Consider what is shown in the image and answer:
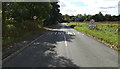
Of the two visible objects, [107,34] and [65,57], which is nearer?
[65,57]

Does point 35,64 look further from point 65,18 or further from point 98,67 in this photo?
point 65,18

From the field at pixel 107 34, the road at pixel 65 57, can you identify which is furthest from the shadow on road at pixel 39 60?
the field at pixel 107 34

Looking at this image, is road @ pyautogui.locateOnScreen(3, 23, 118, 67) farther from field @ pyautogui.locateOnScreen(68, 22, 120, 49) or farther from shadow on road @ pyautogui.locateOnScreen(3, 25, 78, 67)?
field @ pyautogui.locateOnScreen(68, 22, 120, 49)

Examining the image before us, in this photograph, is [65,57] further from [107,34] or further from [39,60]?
[107,34]

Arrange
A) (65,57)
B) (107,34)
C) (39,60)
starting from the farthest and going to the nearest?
1. (107,34)
2. (65,57)
3. (39,60)

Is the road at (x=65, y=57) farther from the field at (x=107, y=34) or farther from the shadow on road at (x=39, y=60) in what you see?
the field at (x=107, y=34)

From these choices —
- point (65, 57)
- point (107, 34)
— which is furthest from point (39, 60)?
point (107, 34)

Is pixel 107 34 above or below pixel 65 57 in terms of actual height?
above

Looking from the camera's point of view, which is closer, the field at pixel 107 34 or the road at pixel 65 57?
the road at pixel 65 57

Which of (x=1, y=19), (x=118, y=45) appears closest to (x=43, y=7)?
(x=1, y=19)

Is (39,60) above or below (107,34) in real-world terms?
below

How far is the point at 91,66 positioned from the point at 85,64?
1.18ft

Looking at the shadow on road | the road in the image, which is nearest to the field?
the road

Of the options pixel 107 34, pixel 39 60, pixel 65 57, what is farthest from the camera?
pixel 107 34
